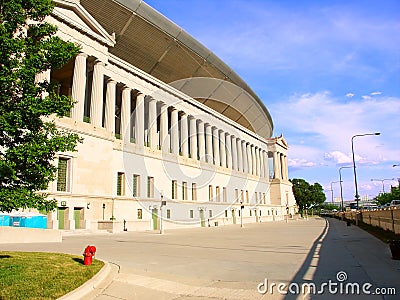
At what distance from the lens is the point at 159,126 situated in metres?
64.7

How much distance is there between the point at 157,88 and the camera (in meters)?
52.8

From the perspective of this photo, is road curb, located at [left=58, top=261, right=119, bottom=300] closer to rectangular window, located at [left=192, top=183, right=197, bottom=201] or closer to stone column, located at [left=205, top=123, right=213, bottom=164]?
rectangular window, located at [left=192, top=183, right=197, bottom=201]

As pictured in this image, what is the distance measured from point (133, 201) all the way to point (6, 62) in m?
32.5

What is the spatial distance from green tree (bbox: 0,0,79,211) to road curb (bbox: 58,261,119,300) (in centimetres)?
298

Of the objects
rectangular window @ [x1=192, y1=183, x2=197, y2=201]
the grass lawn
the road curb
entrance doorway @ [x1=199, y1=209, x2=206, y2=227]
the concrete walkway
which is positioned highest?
rectangular window @ [x1=192, y1=183, x2=197, y2=201]

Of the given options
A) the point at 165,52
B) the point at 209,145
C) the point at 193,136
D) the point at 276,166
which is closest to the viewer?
the point at 165,52

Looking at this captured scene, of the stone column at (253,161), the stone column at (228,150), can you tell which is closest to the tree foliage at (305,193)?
the stone column at (253,161)

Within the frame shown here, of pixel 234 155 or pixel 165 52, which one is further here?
pixel 234 155

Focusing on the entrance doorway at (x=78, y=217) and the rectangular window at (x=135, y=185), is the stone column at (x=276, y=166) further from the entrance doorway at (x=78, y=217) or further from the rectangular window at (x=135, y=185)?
Result: the entrance doorway at (x=78, y=217)

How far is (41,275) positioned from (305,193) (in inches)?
6064

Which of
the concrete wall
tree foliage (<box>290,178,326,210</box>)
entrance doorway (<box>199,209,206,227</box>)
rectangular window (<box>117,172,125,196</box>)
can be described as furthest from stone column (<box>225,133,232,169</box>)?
tree foliage (<box>290,178,326,210</box>)

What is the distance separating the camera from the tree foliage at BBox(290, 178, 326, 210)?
15138 centimetres

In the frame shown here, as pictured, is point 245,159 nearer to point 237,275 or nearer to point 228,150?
point 228,150

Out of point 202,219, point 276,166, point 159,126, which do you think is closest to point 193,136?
point 159,126
